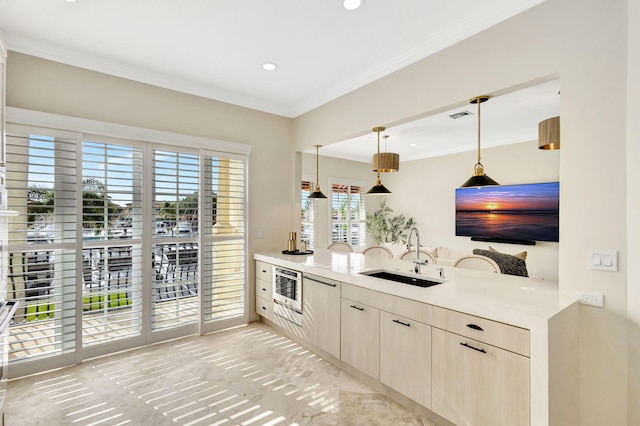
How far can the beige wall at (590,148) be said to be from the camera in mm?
1697

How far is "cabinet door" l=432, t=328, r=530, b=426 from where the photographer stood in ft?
5.29

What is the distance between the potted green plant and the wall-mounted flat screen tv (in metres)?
1.49

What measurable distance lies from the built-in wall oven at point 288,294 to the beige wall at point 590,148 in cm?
227

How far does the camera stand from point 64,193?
9.31ft

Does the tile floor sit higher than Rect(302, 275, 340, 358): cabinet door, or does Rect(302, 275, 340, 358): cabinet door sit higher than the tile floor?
Rect(302, 275, 340, 358): cabinet door

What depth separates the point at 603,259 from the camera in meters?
1.75

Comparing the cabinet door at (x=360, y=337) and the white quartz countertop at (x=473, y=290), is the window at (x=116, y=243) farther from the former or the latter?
the cabinet door at (x=360, y=337)

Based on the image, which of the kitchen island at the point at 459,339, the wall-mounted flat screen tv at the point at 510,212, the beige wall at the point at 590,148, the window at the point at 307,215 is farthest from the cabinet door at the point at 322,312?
the wall-mounted flat screen tv at the point at 510,212

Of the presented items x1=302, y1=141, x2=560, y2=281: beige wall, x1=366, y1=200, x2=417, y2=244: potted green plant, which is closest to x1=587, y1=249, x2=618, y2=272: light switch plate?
x1=302, y1=141, x2=560, y2=281: beige wall

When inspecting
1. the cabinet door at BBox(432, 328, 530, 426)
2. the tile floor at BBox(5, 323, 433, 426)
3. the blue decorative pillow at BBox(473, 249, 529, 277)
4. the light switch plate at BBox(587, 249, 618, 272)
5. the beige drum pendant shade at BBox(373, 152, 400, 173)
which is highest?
the beige drum pendant shade at BBox(373, 152, 400, 173)

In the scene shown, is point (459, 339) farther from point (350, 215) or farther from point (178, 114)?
point (350, 215)

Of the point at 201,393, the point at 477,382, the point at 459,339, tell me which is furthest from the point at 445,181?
the point at 201,393

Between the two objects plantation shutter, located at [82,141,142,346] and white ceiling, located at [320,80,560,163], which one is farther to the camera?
white ceiling, located at [320,80,560,163]

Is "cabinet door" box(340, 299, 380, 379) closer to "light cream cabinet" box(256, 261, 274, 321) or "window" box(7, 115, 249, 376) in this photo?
"light cream cabinet" box(256, 261, 274, 321)
